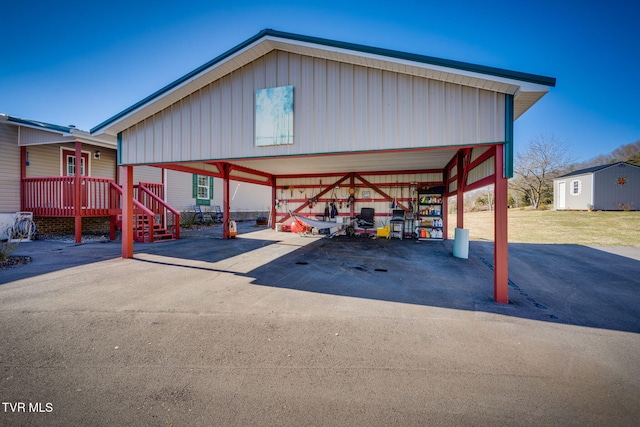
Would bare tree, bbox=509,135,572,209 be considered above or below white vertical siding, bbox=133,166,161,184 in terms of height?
above

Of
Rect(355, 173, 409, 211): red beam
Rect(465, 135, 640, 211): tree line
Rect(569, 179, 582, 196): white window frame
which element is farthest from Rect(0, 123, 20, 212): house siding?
Rect(465, 135, 640, 211): tree line

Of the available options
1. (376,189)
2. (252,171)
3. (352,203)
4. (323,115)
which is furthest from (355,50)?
(352,203)

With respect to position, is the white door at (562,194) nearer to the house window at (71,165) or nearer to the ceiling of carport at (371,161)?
the ceiling of carport at (371,161)

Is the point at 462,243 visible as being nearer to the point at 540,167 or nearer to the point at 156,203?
the point at 156,203

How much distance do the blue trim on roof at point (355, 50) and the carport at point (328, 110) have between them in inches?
0.7

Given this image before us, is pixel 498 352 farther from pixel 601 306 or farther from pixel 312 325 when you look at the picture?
pixel 601 306

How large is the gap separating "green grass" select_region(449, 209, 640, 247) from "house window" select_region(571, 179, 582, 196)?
12.6ft

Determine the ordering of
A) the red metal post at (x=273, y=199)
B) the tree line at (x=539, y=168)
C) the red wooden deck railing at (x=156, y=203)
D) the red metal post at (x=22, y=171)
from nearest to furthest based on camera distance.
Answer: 1. the red metal post at (x=22, y=171)
2. the red wooden deck railing at (x=156, y=203)
3. the red metal post at (x=273, y=199)
4. the tree line at (x=539, y=168)

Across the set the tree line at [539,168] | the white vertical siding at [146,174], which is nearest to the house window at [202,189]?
the white vertical siding at [146,174]

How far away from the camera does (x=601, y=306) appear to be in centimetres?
400

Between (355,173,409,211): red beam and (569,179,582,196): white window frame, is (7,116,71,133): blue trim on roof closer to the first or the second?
(355,173,409,211): red beam

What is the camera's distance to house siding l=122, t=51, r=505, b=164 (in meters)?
4.34

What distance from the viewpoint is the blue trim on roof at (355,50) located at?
384 cm

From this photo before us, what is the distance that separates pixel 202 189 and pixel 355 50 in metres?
13.9
